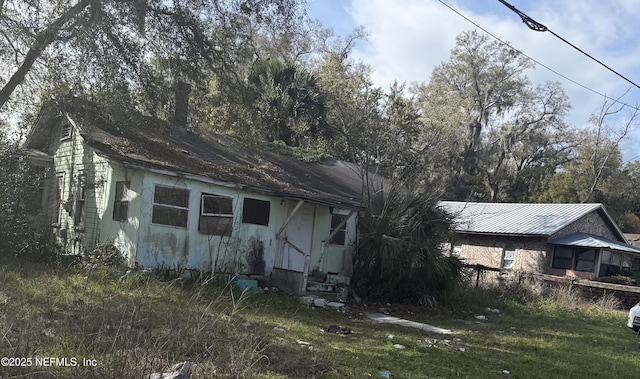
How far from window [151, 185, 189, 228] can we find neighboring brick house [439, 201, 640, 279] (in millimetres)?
14536

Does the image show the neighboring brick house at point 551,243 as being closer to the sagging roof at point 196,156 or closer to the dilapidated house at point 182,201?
the sagging roof at point 196,156

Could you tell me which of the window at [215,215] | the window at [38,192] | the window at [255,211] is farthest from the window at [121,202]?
the window at [38,192]

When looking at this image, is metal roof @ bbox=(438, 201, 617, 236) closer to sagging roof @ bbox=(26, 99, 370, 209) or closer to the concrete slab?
sagging roof @ bbox=(26, 99, 370, 209)

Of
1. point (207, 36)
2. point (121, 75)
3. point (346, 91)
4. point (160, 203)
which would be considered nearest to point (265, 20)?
point (207, 36)

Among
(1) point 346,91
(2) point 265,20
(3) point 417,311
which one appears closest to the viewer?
(2) point 265,20

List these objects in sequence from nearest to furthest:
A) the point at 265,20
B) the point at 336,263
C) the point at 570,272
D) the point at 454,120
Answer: the point at 265,20 < the point at 336,263 < the point at 570,272 < the point at 454,120

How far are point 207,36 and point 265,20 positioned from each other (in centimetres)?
141

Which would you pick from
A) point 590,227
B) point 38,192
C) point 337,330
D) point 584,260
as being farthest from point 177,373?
point 590,227

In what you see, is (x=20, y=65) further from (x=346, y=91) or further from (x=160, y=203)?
(x=346, y=91)

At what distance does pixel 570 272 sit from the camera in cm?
2544

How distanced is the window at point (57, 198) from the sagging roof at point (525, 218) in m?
16.2

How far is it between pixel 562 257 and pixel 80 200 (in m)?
21.5

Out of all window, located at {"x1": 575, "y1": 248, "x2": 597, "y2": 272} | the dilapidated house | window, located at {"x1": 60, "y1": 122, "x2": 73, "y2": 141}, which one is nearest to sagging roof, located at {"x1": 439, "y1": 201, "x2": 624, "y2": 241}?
window, located at {"x1": 575, "y1": 248, "x2": 597, "y2": 272}

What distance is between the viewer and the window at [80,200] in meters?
14.8
